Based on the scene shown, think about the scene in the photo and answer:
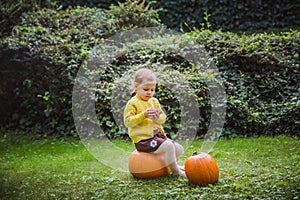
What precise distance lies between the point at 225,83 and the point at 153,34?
2136 mm

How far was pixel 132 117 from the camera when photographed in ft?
15.5

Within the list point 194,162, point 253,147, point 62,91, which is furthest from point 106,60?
point 194,162

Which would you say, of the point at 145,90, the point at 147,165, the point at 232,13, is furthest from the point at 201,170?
the point at 232,13

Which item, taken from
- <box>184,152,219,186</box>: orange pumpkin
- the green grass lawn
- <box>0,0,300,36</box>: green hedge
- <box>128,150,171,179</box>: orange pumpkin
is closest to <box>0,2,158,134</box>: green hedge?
the green grass lawn

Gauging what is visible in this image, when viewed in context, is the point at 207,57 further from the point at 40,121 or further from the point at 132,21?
the point at 40,121

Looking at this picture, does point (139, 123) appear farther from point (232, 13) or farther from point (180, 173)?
point (232, 13)

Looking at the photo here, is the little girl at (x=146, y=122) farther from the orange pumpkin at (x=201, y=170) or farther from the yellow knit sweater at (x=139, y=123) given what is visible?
the orange pumpkin at (x=201, y=170)

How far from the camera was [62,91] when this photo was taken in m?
7.82

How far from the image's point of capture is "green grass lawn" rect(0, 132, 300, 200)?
4348 millimetres

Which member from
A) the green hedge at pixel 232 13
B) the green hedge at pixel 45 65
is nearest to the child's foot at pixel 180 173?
the green hedge at pixel 45 65

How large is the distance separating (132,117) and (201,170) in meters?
0.88

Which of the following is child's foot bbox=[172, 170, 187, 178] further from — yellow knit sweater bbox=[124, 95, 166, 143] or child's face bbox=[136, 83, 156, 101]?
child's face bbox=[136, 83, 156, 101]

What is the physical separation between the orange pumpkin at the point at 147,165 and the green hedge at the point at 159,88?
2.33 meters

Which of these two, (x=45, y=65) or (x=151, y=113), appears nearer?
(x=151, y=113)
